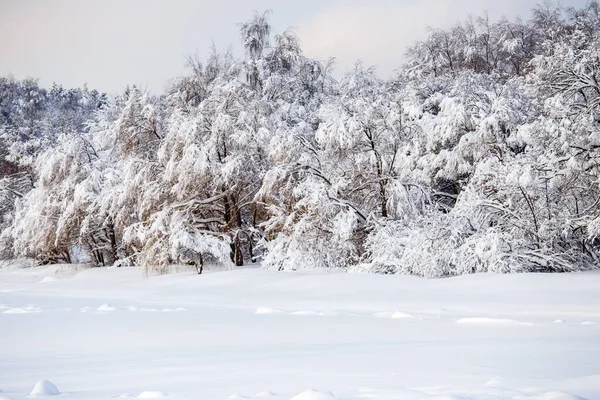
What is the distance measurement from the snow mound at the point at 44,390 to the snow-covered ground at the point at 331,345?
0.01 m

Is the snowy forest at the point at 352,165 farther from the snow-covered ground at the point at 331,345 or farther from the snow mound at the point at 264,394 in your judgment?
the snow mound at the point at 264,394

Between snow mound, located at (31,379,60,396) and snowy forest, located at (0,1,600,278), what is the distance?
1002 centimetres

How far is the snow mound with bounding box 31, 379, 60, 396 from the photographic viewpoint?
9.90 feet

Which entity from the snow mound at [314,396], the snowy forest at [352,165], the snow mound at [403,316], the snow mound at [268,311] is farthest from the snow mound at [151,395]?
the snowy forest at [352,165]

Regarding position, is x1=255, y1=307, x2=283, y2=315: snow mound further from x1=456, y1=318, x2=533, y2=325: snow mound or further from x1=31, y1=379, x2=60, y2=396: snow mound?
x1=31, y1=379, x2=60, y2=396: snow mound

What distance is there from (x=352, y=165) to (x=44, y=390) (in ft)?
43.0

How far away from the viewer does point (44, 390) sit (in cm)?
303

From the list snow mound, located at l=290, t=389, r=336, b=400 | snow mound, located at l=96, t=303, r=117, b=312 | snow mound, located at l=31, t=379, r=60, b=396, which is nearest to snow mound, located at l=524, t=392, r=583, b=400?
snow mound, located at l=290, t=389, r=336, b=400

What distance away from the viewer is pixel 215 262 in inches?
682

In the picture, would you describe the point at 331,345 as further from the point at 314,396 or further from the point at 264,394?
the point at 314,396

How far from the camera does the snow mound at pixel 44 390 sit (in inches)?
119

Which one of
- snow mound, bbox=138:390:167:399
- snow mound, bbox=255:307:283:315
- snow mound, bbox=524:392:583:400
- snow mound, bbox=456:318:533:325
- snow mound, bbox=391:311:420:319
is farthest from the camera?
snow mound, bbox=255:307:283:315

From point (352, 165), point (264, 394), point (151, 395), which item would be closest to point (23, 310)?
point (151, 395)

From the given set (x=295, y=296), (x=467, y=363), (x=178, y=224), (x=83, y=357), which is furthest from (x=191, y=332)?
(x=178, y=224)
